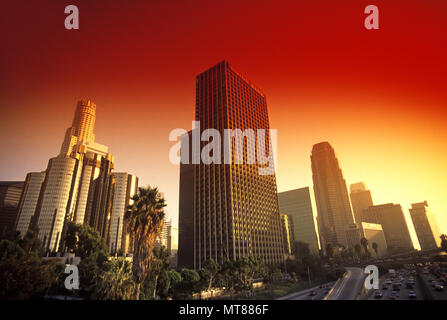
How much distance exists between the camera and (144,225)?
2883 centimetres

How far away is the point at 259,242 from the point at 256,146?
192 ft

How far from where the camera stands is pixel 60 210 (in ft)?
519

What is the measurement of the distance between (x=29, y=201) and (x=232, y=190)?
141996 mm

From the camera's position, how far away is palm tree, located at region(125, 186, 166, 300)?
25.9 meters

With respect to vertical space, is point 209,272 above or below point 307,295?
above

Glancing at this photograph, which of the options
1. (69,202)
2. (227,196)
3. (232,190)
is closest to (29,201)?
(69,202)

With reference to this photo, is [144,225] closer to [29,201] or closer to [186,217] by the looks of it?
[186,217]

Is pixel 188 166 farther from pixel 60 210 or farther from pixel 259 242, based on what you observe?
pixel 60 210

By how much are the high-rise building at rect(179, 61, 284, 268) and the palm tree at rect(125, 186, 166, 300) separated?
313 ft

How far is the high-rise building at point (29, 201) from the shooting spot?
520 ft

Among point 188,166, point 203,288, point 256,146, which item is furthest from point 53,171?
point 203,288

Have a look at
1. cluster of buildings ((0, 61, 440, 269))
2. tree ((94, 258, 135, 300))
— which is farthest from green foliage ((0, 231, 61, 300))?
cluster of buildings ((0, 61, 440, 269))

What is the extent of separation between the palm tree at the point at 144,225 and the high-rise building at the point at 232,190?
9534 centimetres

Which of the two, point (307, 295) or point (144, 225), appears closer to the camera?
point (144, 225)
